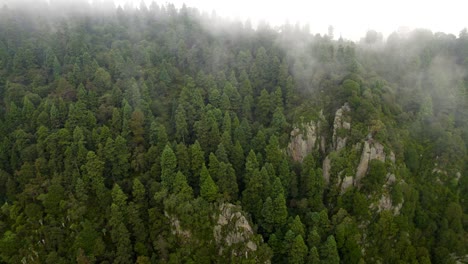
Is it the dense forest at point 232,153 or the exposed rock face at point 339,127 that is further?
the exposed rock face at point 339,127

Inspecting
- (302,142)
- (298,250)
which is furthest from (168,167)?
(302,142)

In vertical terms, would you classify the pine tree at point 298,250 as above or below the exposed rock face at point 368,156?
below

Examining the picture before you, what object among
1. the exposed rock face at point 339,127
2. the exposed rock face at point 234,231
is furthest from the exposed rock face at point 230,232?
the exposed rock face at point 339,127

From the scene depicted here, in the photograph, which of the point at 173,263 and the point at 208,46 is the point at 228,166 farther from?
the point at 208,46

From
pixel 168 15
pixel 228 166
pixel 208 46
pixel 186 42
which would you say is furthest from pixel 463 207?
pixel 168 15

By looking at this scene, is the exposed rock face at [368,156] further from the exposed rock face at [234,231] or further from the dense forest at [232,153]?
the exposed rock face at [234,231]

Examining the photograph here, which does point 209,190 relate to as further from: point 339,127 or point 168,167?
point 339,127

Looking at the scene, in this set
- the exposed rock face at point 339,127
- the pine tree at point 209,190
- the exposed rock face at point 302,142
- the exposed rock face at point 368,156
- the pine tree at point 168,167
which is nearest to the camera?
the pine tree at point 209,190

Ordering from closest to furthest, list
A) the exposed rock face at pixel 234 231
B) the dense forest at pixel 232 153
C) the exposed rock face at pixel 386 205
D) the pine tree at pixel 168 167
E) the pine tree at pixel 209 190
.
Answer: the exposed rock face at pixel 234 231, the dense forest at pixel 232 153, the pine tree at pixel 209 190, the pine tree at pixel 168 167, the exposed rock face at pixel 386 205
